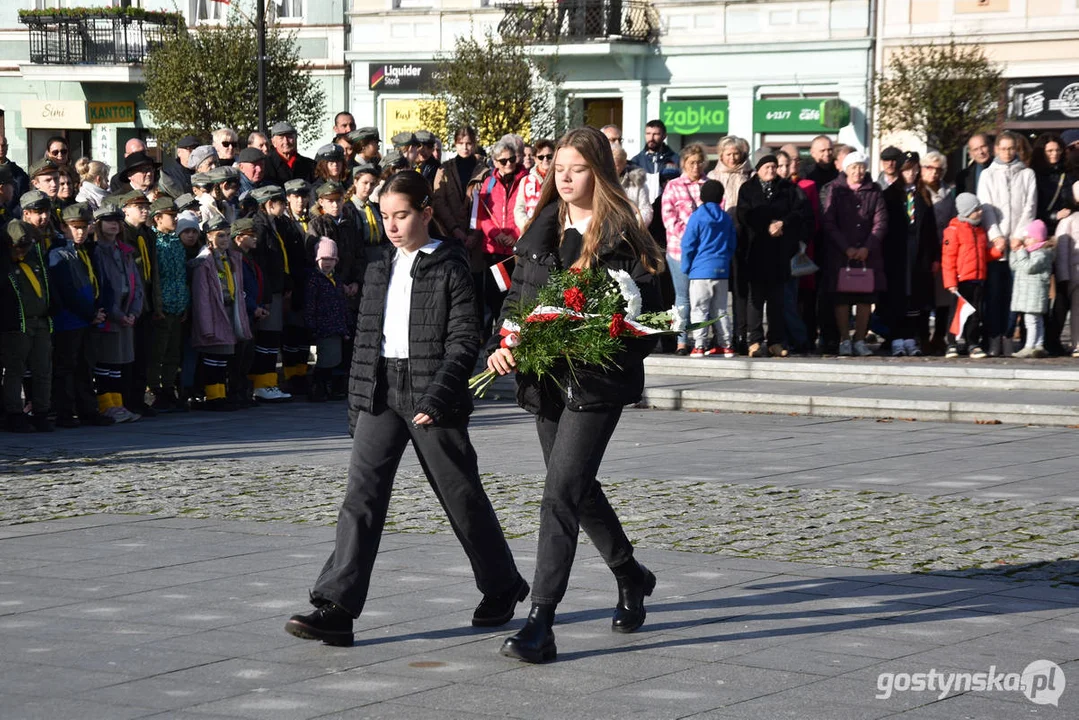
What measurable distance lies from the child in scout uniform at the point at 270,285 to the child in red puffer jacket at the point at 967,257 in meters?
6.56

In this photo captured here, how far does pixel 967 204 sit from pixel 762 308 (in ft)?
7.40

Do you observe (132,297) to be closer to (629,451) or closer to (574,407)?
(629,451)

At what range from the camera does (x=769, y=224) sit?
18.0 m

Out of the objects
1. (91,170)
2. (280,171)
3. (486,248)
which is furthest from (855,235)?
(91,170)

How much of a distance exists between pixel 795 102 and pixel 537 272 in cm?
3268

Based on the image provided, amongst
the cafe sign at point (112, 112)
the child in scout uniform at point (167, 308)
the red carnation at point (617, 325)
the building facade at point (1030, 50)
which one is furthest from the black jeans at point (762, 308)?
the cafe sign at point (112, 112)

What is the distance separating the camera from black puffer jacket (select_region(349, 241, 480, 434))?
7.01 metres

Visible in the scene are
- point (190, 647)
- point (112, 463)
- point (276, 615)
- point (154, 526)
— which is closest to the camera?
point (190, 647)

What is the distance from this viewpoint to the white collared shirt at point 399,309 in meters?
7.15

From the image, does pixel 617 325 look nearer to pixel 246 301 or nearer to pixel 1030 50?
pixel 246 301

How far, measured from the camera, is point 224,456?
1285 cm

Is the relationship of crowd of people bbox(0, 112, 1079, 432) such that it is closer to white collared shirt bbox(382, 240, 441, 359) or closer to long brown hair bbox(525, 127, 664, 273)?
white collared shirt bbox(382, 240, 441, 359)

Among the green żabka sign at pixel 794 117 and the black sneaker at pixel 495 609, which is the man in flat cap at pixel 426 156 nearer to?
the black sneaker at pixel 495 609

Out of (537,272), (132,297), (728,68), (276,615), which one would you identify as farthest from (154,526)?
(728,68)
